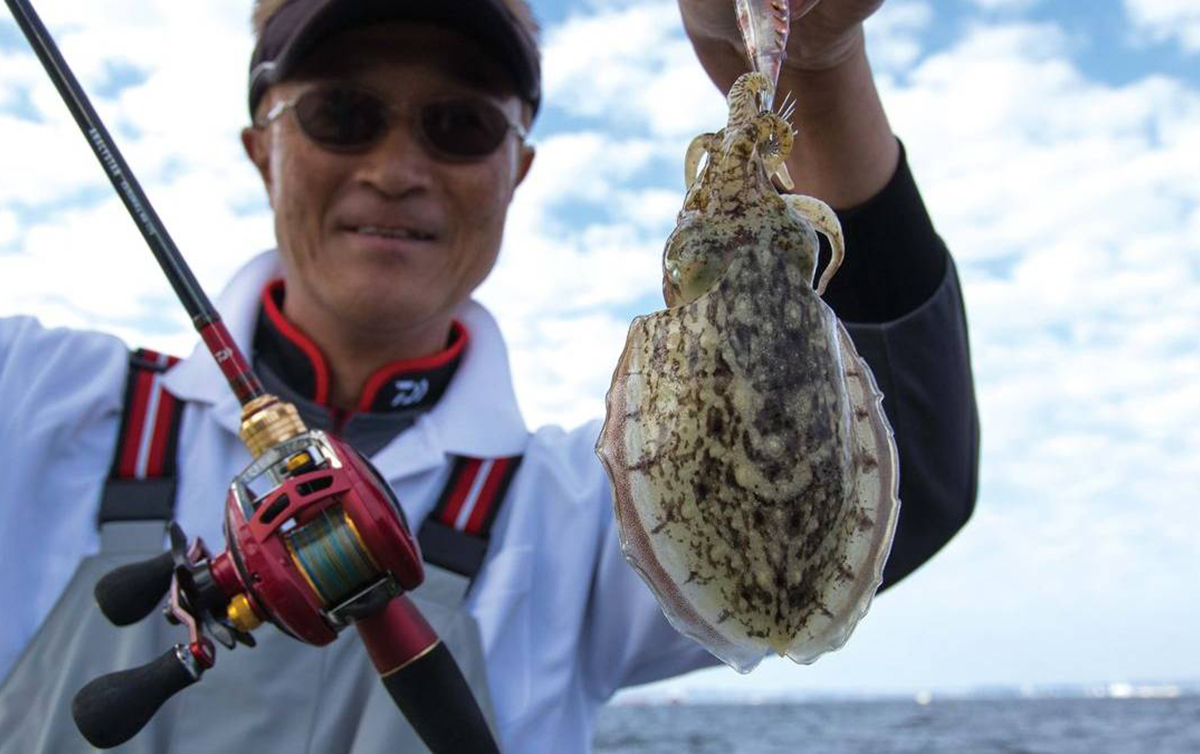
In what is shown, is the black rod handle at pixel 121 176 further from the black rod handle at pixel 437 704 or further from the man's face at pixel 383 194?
the black rod handle at pixel 437 704

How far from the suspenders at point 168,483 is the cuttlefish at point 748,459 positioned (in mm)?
1868

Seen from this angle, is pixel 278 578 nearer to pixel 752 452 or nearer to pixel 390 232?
pixel 752 452

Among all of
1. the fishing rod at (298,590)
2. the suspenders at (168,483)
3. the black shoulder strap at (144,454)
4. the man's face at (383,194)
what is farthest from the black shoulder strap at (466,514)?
the black shoulder strap at (144,454)

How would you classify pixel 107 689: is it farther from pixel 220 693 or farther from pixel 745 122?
pixel 745 122

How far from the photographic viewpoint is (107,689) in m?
2.53

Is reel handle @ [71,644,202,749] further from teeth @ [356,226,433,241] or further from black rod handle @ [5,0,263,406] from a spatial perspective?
teeth @ [356,226,433,241]

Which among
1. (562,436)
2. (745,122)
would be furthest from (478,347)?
(745,122)

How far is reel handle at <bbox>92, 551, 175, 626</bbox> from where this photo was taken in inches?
106

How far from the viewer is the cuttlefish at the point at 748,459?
73.7 inches

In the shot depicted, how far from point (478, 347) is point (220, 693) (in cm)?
171

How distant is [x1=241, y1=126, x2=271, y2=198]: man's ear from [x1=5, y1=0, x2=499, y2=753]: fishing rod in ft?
6.02

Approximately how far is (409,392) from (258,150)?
1.26 metres

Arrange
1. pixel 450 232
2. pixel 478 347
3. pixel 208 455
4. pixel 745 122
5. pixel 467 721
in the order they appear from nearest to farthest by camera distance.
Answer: pixel 745 122, pixel 467 721, pixel 208 455, pixel 450 232, pixel 478 347

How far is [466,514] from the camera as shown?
3746mm
